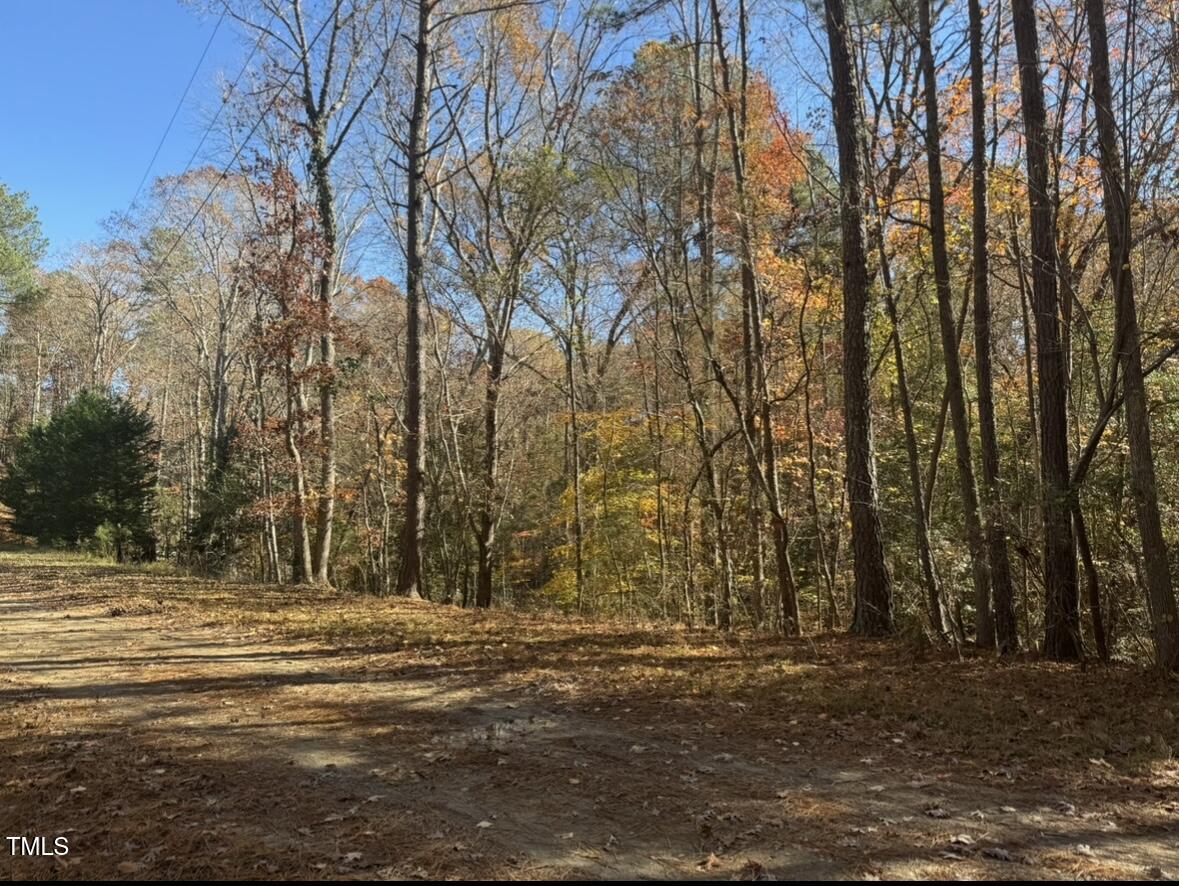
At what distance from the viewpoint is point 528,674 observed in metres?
6.86

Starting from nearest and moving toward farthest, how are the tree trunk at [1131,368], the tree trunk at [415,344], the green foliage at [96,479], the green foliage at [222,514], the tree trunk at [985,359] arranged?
the tree trunk at [1131,368] < the tree trunk at [985,359] < the tree trunk at [415,344] < the green foliage at [222,514] < the green foliage at [96,479]

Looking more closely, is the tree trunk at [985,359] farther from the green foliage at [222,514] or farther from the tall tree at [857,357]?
the green foliage at [222,514]

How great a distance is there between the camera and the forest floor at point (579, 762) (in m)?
3.35

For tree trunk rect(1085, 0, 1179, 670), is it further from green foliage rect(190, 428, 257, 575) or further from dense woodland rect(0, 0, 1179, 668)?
green foliage rect(190, 428, 257, 575)

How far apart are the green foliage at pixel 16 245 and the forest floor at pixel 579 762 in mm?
31738

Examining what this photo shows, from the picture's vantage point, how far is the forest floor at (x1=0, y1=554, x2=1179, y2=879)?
132 inches

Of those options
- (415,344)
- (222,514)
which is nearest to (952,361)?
(415,344)

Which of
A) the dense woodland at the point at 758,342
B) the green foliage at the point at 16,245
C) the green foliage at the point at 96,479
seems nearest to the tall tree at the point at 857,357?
the dense woodland at the point at 758,342

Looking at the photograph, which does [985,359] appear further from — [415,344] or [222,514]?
[222,514]

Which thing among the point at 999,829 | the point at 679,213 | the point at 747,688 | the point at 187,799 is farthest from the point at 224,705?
the point at 679,213

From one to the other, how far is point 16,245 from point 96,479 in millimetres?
13305

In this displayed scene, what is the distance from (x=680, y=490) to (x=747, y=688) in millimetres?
12628

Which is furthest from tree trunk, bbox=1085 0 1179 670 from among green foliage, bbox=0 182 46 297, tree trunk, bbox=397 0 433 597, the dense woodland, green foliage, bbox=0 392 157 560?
green foliage, bbox=0 182 46 297

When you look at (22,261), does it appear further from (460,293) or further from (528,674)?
(528,674)
